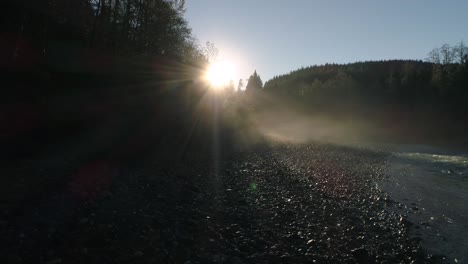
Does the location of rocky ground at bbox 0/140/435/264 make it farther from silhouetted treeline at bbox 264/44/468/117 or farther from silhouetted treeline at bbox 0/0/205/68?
silhouetted treeline at bbox 264/44/468/117

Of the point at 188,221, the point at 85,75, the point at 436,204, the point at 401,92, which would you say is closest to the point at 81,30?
the point at 85,75

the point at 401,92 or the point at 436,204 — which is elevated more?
the point at 401,92

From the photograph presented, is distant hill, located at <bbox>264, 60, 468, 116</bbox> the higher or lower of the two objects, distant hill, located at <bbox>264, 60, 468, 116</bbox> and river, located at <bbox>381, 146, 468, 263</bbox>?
the higher

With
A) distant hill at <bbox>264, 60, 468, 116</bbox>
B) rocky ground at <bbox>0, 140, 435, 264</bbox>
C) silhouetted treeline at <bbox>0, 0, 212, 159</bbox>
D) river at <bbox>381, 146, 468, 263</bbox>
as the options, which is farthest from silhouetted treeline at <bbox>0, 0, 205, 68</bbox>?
distant hill at <bbox>264, 60, 468, 116</bbox>

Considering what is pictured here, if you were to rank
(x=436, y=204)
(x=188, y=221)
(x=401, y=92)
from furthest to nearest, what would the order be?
(x=401, y=92) < (x=436, y=204) < (x=188, y=221)

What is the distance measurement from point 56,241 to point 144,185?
20.1ft

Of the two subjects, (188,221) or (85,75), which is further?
(85,75)

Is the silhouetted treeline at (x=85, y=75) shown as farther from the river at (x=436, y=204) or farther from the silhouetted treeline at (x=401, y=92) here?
the silhouetted treeline at (x=401, y=92)

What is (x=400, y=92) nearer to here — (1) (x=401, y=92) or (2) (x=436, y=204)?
(1) (x=401, y=92)

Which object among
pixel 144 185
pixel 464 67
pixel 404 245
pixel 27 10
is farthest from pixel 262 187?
pixel 464 67

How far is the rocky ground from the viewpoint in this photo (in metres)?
8.26

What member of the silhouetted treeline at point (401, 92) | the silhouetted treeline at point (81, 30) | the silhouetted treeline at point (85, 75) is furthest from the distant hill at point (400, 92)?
the silhouetted treeline at point (85, 75)

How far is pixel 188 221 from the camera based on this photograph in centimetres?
1092

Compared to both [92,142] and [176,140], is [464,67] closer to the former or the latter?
[176,140]
